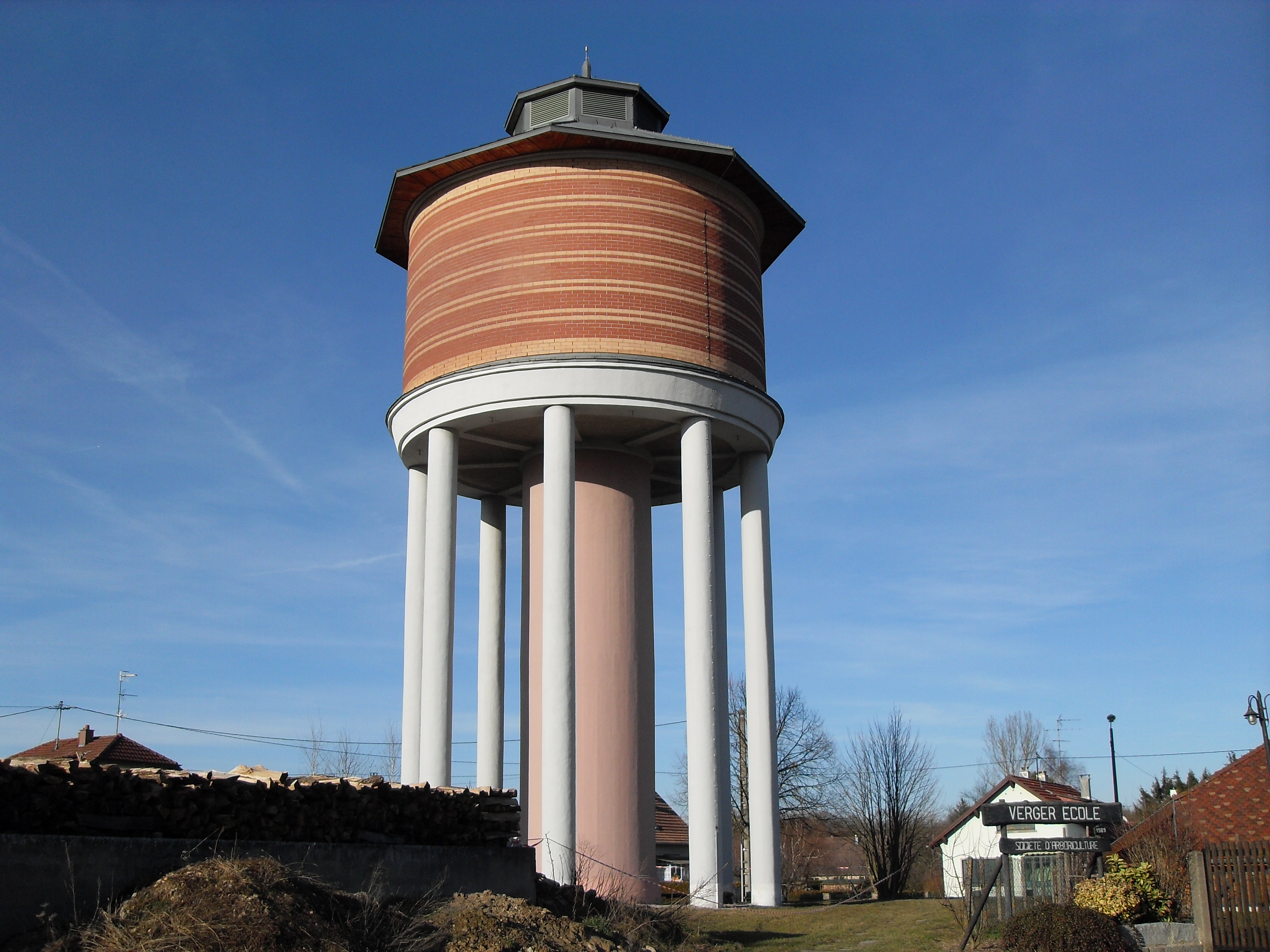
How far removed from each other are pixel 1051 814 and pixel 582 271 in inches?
456

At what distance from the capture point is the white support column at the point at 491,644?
2405cm

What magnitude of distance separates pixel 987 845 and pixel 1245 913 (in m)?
28.0

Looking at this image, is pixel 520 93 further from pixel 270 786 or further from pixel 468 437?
pixel 270 786

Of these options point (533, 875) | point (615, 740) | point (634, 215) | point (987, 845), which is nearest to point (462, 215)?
point (634, 215)

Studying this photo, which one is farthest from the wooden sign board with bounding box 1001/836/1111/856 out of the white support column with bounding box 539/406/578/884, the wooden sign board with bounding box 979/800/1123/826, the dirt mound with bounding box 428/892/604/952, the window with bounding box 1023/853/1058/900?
the white support column with bounding box 539/406/578/884

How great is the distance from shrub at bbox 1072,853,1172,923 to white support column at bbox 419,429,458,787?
9611 millimetres

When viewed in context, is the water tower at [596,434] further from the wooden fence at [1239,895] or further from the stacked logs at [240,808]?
the wooden fence at [1239,895]

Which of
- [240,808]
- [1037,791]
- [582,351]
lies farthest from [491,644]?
[1037,791]

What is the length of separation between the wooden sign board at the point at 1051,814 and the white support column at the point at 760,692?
547 cm

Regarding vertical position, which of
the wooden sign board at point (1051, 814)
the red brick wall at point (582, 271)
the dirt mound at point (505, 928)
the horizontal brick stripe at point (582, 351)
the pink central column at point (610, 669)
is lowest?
the dirt mound at point (505, 928)

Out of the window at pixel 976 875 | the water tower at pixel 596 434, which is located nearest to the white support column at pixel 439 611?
the water tower at pixel 596 434

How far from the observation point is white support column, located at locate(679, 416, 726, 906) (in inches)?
778

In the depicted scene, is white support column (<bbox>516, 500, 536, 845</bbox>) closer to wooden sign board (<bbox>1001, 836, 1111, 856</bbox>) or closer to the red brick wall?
the red brick wall

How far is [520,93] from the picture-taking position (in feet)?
87.4
